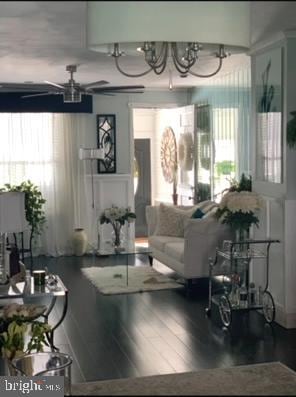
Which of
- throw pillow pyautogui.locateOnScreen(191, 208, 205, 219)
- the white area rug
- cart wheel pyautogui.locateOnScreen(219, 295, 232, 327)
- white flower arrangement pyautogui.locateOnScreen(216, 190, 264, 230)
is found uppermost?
white flower arrangement pyautogui.locateOnScreen(216, 190, 264, 230)

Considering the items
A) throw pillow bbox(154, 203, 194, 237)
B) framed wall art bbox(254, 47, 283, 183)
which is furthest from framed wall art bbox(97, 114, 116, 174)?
framed wall art bbox(254, 47, 283, 183)

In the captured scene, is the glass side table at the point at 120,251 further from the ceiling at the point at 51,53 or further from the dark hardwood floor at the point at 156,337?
the ceiling at the point at 51,53

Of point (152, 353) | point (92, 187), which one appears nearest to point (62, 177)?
point (92, 187)

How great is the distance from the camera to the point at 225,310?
17.2ft

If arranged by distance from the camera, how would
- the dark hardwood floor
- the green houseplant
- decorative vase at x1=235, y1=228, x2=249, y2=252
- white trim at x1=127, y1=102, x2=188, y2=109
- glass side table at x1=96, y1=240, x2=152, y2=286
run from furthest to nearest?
1. white trim at x1=127, y1=102, x2=188, y2=109
2. the green houseplant
3. glass side table at x1=96, y1=240, x2=152, y2=286
4. decorative vase at x1=235, y1=228, x2=249, y2=252
5. the dark hardwood floor

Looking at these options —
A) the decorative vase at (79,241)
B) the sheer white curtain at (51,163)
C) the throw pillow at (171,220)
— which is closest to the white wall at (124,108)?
the sheer white curtain at (51,163)

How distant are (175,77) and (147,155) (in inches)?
129

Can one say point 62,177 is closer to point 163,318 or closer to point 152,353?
point 163,318

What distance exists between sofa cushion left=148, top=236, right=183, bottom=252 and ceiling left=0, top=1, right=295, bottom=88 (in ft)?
6.99

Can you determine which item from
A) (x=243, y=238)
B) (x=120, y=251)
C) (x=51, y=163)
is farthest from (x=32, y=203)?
(x=243, y=238)

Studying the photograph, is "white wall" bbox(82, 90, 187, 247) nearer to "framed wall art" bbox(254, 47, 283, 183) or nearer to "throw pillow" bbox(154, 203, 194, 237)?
"throw pillow" bbox(154, 203, 194, 237)

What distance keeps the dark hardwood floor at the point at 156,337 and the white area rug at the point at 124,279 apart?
0.57 feet

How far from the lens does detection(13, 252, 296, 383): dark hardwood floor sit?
4.31m

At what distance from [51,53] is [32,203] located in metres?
3.31
